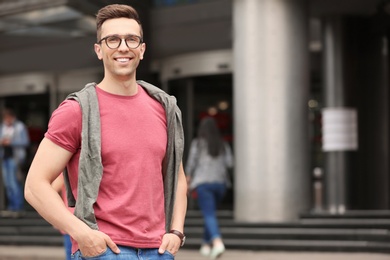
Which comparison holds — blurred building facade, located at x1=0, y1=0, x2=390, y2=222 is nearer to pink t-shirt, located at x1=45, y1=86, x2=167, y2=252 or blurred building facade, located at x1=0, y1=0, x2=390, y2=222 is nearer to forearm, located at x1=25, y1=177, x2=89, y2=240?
pink t-shirt, located at x1=45, y1=86, x2=167, y2=252

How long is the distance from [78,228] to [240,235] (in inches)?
408

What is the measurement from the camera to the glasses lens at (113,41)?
3.43 m

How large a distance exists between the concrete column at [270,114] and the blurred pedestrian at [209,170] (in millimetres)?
2280

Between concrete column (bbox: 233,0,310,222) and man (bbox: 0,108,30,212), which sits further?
man (bbox: 0,108,30,212)

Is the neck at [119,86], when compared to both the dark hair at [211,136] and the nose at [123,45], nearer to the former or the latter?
the nose at [123,45]

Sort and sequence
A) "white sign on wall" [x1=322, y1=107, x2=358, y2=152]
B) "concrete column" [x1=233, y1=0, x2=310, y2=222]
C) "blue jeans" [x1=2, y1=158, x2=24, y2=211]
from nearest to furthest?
"concrete column" [x1=233, y1=0, x2=310, y2=222] → "white sign on wall" [x1=322, y1=107, x2=358, y2=152] → "blue jeans" [x1=2, y1=158, x2=24, y2=211]

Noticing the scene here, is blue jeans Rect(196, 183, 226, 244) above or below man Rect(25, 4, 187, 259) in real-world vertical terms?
below

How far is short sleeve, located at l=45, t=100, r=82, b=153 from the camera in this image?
10.8 feet

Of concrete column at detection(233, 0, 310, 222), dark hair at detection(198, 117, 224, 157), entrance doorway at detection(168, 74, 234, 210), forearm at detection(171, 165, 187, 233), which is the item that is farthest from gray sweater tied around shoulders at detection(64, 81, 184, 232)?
entrance doorway at detection(168, 74, 234, 210)

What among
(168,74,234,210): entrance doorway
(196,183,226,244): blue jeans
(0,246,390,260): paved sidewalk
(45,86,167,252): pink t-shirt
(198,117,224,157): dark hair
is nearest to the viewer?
(45,86,167,252): pink t-shirt

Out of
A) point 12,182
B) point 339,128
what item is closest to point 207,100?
point 339,128

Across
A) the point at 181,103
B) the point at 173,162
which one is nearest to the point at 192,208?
the point at 181,103

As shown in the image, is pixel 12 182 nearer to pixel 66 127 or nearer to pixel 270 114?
pixel 270 114

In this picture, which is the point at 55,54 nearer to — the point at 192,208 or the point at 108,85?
the point at 192,208
